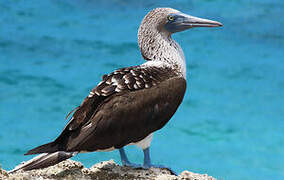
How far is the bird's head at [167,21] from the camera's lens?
6520 millimetres

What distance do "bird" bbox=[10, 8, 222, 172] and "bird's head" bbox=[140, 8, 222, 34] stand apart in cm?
38

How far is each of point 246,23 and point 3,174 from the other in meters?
14.3

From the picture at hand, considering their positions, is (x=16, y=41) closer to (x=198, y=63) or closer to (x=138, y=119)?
(x=198, y=63)

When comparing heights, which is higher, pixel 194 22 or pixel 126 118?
pixel 194 22

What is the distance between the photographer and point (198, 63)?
660 inches

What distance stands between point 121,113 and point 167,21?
1.39 metres

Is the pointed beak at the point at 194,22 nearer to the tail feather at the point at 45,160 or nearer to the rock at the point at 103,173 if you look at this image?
the rock at the point at 103,173

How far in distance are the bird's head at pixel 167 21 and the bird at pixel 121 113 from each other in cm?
38

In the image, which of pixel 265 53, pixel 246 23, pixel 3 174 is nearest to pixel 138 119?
pixel 3 174

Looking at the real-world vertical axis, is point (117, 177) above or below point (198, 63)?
below

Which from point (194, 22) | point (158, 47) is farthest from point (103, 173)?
point (194, 22)

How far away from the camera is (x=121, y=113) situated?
583 centimetres

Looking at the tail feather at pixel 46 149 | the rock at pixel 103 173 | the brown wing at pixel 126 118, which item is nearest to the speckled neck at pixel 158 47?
the brown wing at pixel 126 118

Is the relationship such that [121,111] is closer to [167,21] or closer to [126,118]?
[126,118]
